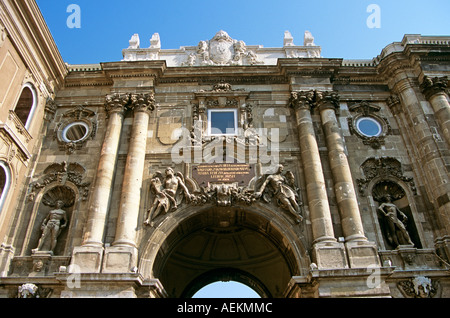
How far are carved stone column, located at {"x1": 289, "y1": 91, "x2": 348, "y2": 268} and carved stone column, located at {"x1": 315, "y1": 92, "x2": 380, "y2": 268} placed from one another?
1.48 ft

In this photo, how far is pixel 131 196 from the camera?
1311 centimetres

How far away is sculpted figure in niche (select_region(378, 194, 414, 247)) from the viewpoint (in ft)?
41.8

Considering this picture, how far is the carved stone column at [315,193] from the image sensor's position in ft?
38.5

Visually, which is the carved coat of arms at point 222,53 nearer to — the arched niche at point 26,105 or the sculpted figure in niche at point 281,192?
the sculpted figure in niche at point 281,192

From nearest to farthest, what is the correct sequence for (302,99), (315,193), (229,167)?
(315,193) < (229,167) < (302,99)

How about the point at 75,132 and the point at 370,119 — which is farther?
the point at 370,119

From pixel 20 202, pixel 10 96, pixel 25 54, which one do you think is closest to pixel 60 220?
pixel 20 202

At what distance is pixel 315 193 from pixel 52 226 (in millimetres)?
9522

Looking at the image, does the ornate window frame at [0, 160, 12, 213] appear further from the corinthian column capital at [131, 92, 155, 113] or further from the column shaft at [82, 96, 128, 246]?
the corinthian column capital at [131, 92, 155, 113]

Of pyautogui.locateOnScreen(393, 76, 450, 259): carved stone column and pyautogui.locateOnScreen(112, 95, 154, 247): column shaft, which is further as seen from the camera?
pyautogui.locateOnScreen(393, 76, 450, 259): carved stone column

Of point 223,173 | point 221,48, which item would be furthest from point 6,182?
point 221,48

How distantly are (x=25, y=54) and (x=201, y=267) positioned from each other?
12.6m

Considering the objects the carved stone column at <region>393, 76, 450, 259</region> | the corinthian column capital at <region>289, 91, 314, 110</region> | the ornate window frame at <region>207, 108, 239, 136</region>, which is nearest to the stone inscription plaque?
the ornate window frame at <region>207, 108, 239, 136</region>

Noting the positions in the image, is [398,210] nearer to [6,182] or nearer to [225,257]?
[225,257]
